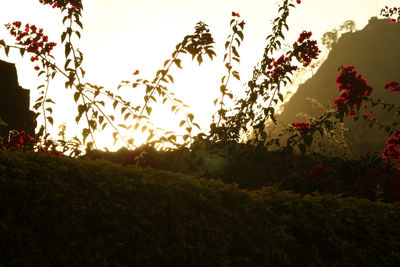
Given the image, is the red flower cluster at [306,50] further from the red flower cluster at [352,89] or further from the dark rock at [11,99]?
the dark rock at [11,99]

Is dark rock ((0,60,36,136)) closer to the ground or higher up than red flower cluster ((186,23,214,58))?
higher up

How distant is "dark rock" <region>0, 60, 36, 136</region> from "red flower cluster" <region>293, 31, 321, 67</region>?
7.44m

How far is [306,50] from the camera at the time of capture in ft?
22.7

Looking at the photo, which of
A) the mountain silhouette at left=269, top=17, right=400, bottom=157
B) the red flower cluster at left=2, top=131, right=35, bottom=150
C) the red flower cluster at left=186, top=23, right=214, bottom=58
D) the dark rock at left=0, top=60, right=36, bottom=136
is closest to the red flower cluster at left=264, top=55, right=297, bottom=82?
the red flower cluster at left=186, top=23, right=214, bottom=58

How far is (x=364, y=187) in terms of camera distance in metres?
7.48

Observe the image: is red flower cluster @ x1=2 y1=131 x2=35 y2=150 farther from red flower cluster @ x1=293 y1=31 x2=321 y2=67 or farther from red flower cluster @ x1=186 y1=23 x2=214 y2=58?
red flower cluster @ x1=293 y1=31 x2=321 y2=67

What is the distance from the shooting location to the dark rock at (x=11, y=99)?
33.1ft

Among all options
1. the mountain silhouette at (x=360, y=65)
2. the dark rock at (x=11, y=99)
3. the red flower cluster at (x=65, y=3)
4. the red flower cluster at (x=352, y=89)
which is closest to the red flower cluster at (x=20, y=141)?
the red flower cluster at (x=65, y=3)

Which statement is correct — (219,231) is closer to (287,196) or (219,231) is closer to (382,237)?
(287,196)

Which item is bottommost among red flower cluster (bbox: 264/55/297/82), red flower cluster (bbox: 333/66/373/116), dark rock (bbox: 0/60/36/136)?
red flower cluster (bbox: 333/66/373/116)

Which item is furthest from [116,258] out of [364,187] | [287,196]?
[364,187]

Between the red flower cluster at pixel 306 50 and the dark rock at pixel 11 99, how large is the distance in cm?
744

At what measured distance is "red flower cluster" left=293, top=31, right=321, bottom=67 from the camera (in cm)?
690

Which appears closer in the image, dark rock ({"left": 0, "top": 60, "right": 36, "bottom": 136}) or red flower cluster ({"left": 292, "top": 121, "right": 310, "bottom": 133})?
red flower cluster ({"left": 292, "top": 121, "right": 310, "bottom": 133})
